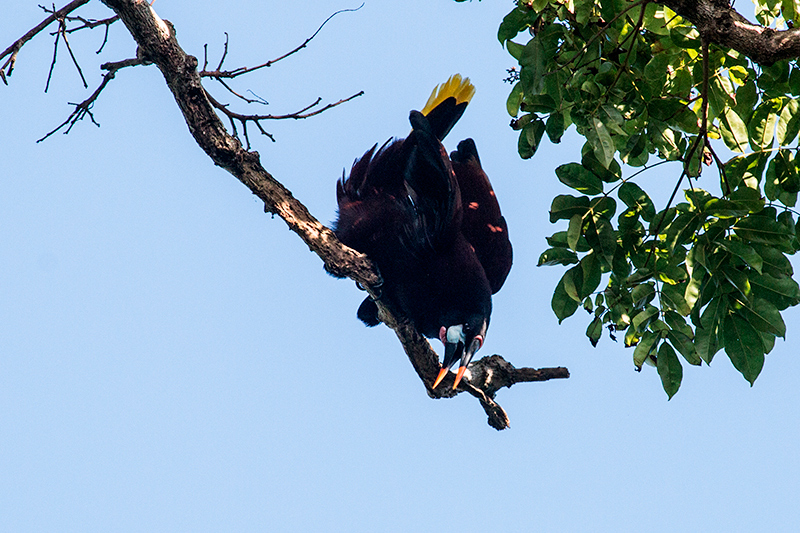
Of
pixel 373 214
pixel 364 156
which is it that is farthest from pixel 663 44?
pixel 364 156

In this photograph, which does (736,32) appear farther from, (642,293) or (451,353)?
(451,353)

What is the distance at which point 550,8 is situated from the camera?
2127 millimetres

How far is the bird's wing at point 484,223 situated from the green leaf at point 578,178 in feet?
6.16

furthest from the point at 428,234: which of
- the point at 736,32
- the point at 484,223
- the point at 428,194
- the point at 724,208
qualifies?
the point at 736,32

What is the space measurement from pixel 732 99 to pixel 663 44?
287 mm

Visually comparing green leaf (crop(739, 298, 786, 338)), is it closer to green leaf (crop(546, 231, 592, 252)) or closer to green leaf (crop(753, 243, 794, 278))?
green leaf (crop(753, 243, 794, 278))

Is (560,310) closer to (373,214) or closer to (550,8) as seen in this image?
(550,8)

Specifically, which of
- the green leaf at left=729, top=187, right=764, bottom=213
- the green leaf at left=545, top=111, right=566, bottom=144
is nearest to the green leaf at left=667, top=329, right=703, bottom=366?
the green leaf at left=729, top=187, right=764, bottom=213

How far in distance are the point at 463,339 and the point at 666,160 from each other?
1.80 m

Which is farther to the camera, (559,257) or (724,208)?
(559,257)

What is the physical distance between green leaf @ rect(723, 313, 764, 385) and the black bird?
151cm

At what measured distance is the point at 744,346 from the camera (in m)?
2.07

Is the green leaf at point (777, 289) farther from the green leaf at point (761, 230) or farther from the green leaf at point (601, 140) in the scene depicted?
the green leaf at point (601, 140)

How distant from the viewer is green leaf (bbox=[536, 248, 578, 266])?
230 centimetres
